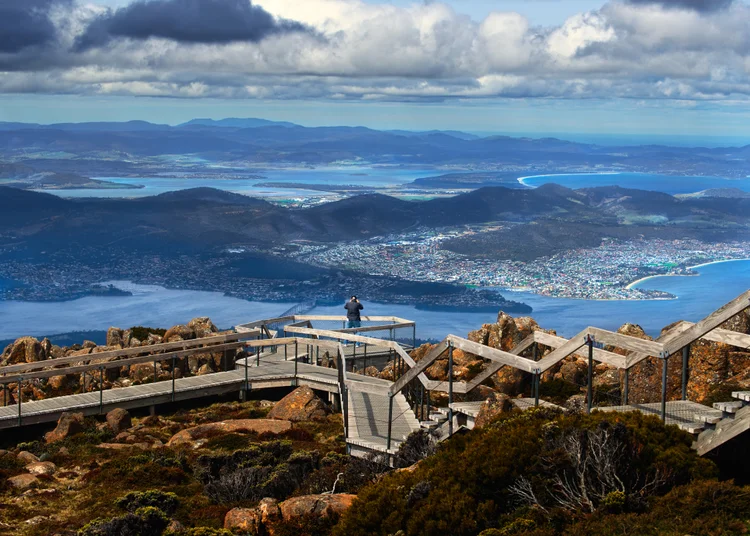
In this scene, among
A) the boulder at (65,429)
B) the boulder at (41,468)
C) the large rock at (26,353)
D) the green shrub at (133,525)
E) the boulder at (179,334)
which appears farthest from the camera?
the large rock at (26,353)

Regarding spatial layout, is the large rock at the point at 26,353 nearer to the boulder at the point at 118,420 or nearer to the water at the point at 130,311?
the boulder at the point at 118,420

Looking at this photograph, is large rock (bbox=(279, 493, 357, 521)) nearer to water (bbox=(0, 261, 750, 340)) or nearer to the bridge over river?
the bridge over river

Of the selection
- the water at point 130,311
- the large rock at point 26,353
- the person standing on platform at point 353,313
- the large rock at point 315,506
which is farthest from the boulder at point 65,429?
the water at point 130,311

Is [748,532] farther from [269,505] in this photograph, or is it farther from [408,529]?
[269,505]

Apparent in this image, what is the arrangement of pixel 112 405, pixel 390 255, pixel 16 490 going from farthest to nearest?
1. pixel 390 255
2. pixel 112 405
3. pixel 16 490

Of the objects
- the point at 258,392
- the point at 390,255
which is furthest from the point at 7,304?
the point at 258,392

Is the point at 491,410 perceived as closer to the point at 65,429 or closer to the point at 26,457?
the point at 26,457
